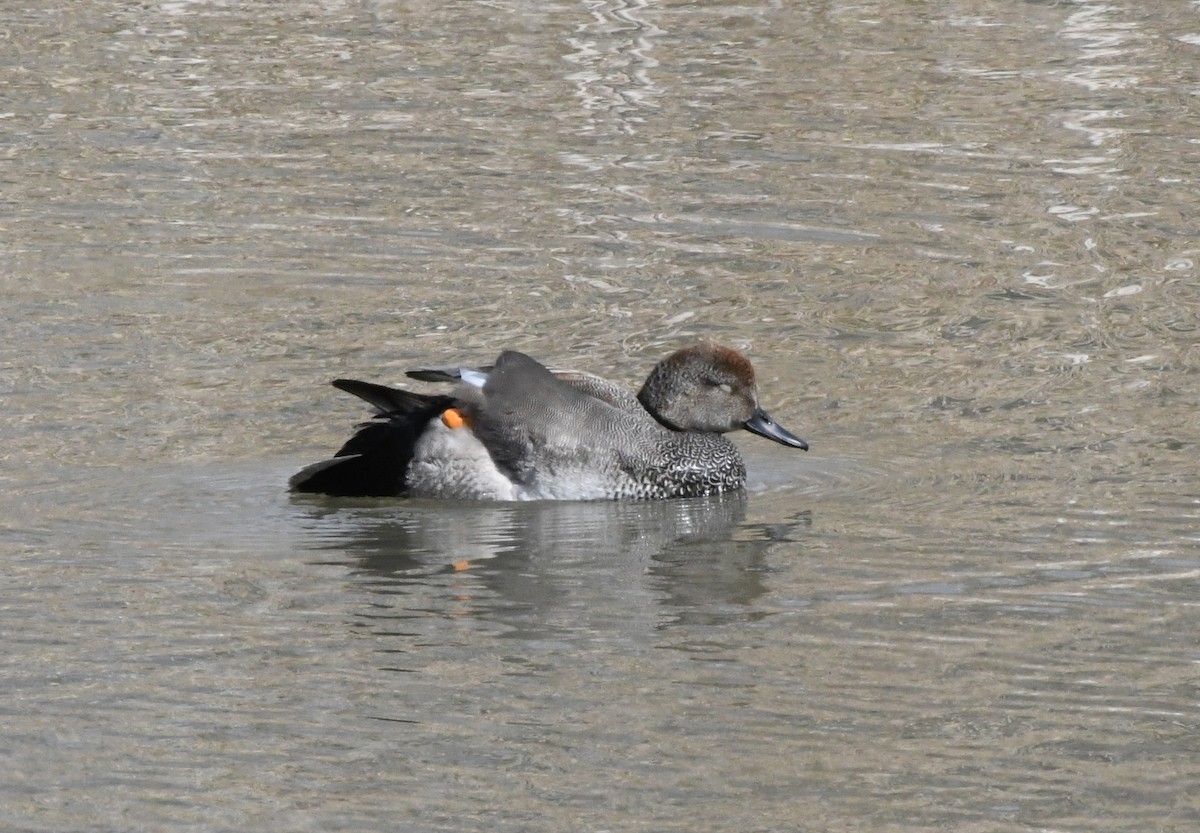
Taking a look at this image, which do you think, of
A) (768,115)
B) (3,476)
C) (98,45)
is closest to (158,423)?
(3,476)

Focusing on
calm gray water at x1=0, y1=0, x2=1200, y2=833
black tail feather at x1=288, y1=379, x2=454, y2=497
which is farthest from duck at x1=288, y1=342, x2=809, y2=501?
calm gray water at x1=0, y1=0, x2=1200, y2=833

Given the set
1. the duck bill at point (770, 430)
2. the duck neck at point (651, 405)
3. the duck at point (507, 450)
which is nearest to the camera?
the duck at point (507, 450)

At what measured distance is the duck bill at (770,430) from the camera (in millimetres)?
8531

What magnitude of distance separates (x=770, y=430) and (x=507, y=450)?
105 centimetres

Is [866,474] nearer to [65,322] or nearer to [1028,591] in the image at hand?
[1028,591]

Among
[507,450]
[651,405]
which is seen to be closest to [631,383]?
[651,405]

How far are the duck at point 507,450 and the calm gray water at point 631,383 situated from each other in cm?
11

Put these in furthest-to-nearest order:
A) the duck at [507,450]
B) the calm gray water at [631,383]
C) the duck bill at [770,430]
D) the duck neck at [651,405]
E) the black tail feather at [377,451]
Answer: the duck neck at [651,405]
the duck bill at [770,430]
the duck at [507,450]
the black tail feather at [377,451]
the calm gray water at [631,383]

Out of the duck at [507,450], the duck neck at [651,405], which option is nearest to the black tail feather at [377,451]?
the duck at [507,450]

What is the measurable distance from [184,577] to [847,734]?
7.83 ft

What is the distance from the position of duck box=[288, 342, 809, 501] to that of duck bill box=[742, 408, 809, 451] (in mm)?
23

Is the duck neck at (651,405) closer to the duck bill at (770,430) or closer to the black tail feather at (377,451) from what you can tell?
the duck bill at (770,430)

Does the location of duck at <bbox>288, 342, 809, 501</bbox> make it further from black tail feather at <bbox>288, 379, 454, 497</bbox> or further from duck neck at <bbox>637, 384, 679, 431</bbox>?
duck neck at <bbox>637, 384, 679, 431</bbox>

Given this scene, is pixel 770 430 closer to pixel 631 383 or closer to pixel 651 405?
pixel 651 405
